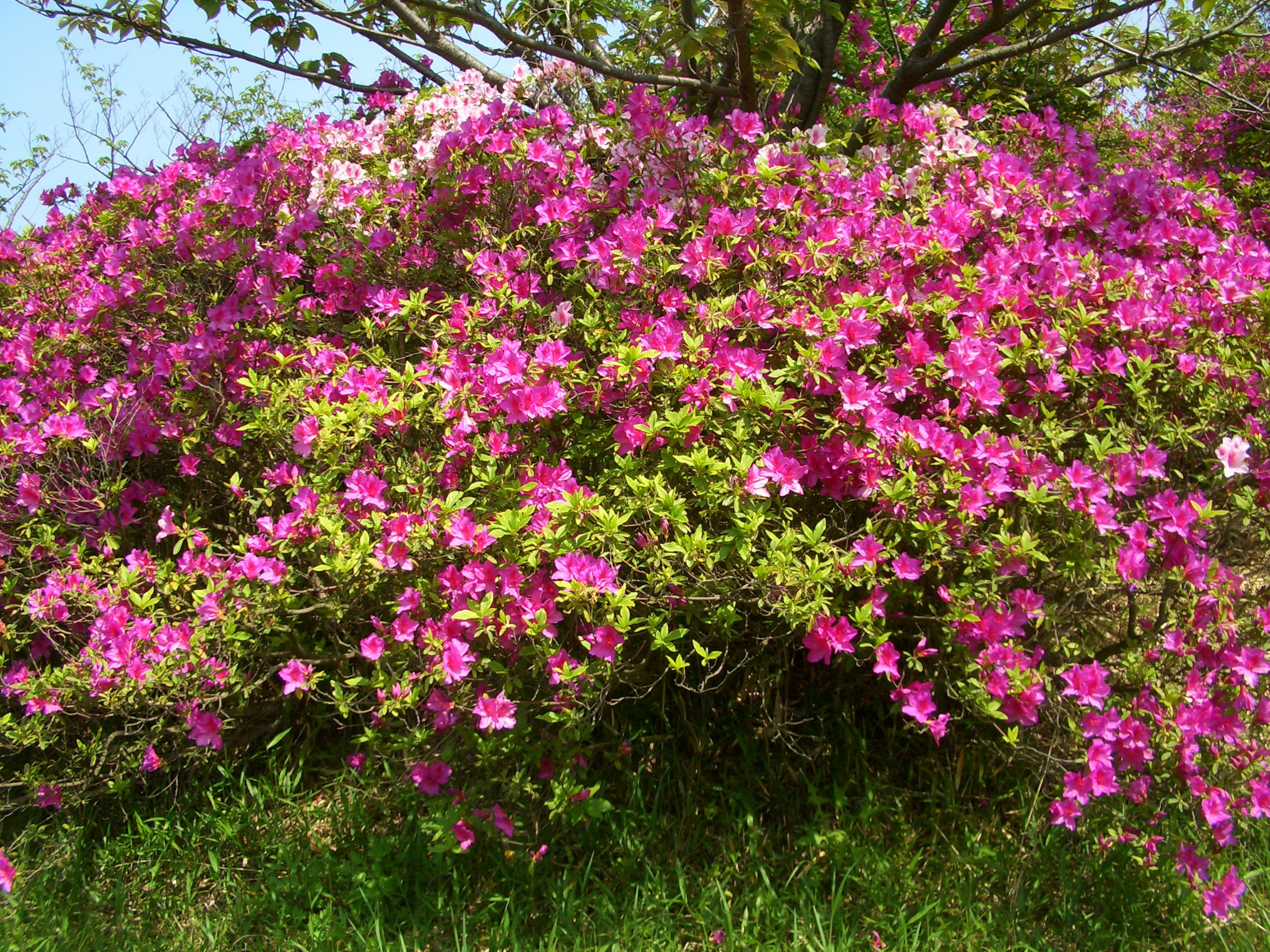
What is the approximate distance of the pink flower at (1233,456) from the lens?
205cm

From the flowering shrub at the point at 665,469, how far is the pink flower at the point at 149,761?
0.18 ft

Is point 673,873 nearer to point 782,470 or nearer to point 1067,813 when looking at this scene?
point 1067,813

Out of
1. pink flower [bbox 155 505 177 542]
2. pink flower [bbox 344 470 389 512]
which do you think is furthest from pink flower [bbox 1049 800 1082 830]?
pink flower [bbox 155 505 177 542]

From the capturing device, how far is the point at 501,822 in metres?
2.26

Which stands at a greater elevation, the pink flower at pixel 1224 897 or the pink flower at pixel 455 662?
the pink flower at pixel 455 662

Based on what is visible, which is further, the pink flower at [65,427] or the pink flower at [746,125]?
the pink flower at [65,427]

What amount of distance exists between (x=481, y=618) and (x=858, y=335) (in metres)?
1.08

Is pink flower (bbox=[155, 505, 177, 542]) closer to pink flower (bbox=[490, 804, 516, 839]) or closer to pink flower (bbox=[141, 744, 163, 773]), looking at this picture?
pink flower (bbox=[141, 744, 163, 773])

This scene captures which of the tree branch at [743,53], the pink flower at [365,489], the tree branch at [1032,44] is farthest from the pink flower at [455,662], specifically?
the tree branch at [1032,44]

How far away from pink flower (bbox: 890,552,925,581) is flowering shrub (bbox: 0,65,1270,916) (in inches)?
2.5

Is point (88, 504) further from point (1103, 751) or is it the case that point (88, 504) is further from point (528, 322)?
point (1103, 751)

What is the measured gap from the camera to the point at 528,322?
2.62 m

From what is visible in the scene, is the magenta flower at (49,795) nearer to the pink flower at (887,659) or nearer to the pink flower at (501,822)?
the pink flower at (501,822)

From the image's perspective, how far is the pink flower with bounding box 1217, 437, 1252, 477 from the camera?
205 cm
